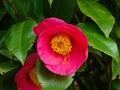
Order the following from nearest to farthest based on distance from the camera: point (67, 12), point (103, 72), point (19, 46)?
point (19, 46), point (67, 12), point (103, 72)

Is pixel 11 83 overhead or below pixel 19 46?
below

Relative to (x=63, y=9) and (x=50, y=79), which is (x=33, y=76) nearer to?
(x=50, y=79)

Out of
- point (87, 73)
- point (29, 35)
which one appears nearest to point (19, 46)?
point (29, 35)

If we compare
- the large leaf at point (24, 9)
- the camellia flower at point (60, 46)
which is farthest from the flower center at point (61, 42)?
the large leaf at point (24, 9)

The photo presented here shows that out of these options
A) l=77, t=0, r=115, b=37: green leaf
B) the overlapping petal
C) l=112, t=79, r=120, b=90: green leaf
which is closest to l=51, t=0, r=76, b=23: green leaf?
l=77, t=0, r=115, b=37: green leaf

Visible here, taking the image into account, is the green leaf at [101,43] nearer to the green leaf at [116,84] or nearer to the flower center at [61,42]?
the flower center at [61,42]

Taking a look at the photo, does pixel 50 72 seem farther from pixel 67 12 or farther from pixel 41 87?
pixel 67 12

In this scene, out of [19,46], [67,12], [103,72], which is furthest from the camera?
[103,72]
